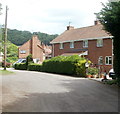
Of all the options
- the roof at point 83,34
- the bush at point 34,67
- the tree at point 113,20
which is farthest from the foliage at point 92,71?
the bush at point 34,67

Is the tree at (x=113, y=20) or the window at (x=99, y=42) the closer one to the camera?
the tree at (x=113, y=20)

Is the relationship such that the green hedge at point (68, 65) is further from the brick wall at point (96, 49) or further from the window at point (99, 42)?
the window at point (99, 42)

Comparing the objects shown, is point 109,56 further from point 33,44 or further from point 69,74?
point 33,44

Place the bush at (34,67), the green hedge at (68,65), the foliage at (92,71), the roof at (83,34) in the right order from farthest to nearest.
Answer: the bush at (34,67) < the roof at (83,34) < the green hedge at (68,65) < the foliage at (92,71)

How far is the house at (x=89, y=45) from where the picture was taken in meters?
35.8

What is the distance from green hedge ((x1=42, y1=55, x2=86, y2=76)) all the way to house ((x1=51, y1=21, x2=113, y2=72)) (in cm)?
479

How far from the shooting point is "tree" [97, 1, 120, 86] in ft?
44.9

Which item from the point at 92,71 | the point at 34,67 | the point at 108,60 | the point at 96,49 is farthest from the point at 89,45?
the point at 92,71

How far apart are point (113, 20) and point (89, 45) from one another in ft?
83.3

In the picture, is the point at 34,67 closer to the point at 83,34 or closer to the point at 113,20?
the point at 83,34

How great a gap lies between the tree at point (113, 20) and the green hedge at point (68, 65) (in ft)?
37.3

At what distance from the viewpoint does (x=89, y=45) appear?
39219mm

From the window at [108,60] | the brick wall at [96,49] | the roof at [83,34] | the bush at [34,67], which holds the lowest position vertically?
the bush at [34,67]

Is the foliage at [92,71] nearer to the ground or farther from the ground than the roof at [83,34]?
nearer to the ground
